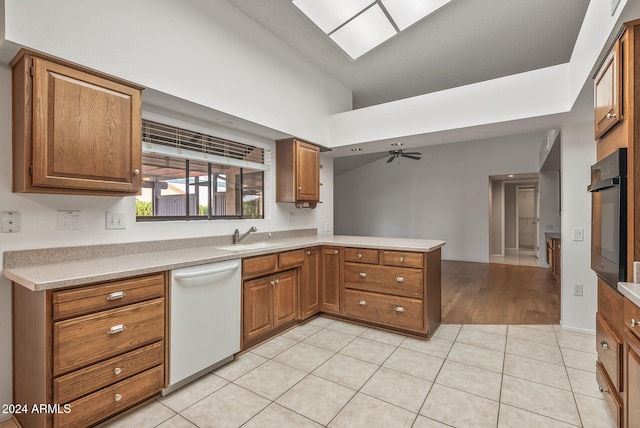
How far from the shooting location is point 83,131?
183 cm

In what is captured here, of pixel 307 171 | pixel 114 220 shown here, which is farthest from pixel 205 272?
pixel 307 171

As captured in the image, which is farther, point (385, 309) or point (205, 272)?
point (385, 309)

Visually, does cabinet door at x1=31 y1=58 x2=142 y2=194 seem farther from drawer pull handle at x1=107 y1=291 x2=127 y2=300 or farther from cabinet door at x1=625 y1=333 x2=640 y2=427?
cabinet door at x1=625 y1=333 x2=640 y2=427

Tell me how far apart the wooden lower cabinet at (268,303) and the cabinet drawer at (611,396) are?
227 cm

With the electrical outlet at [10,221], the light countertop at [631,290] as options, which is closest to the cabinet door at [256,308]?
the electrical outlet at [10,221]

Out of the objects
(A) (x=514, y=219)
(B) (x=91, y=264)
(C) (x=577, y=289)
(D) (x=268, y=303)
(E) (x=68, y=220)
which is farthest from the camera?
(A) (x=514, y=219)

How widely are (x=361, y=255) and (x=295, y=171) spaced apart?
1225mm

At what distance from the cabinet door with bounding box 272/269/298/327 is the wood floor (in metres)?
1.68

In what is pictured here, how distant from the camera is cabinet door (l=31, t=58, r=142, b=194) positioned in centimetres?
168

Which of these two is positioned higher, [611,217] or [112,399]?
[611,217]

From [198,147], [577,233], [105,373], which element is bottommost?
[105,373]

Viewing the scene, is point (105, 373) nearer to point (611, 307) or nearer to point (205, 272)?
point (205, 272)

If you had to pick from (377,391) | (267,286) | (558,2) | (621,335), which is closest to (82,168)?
(267,286)

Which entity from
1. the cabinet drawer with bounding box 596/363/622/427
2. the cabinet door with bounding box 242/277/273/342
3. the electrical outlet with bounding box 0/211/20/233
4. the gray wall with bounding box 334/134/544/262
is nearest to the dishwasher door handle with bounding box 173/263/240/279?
the cabinet door with bounding box 242/277/273/342
